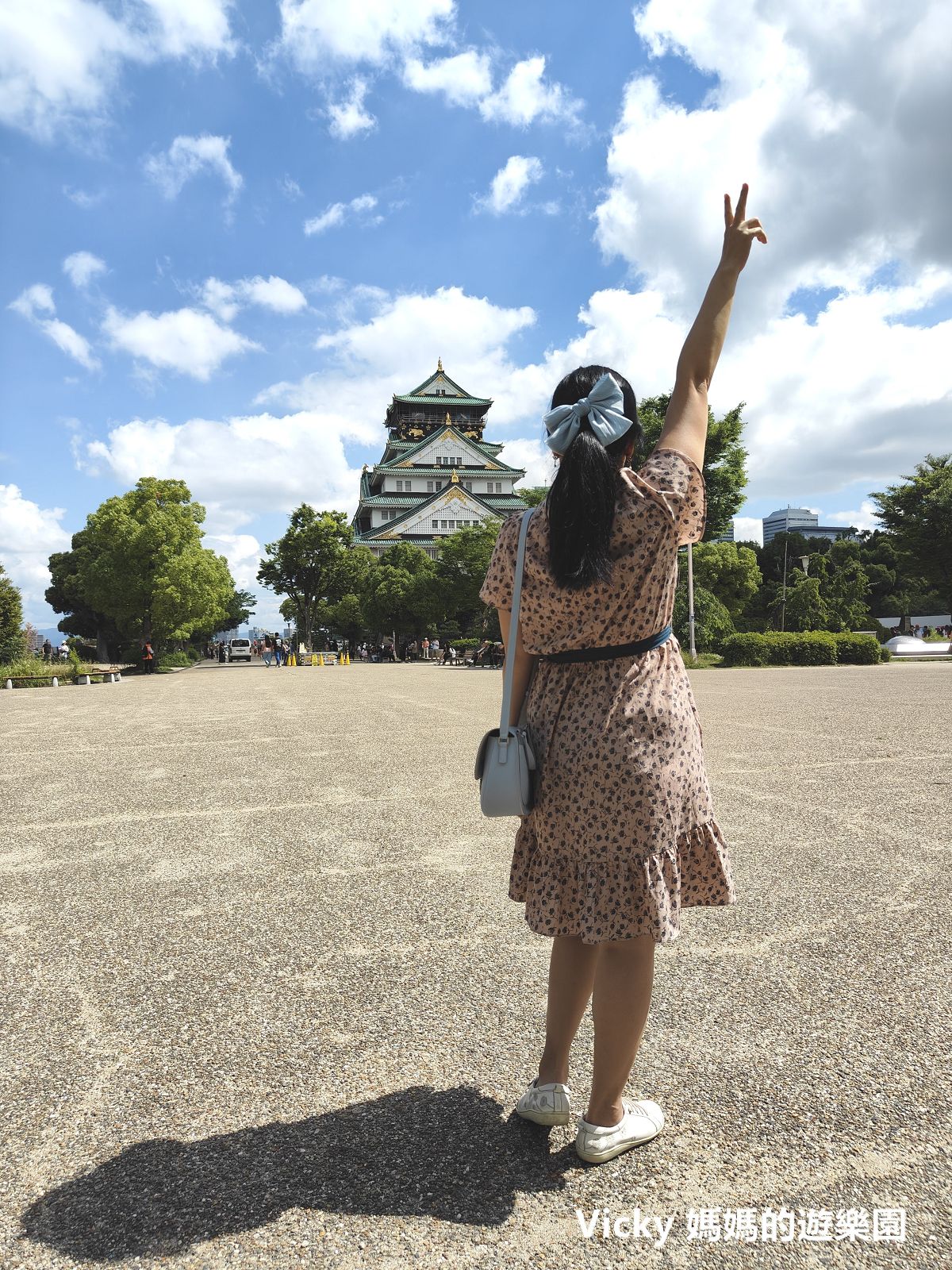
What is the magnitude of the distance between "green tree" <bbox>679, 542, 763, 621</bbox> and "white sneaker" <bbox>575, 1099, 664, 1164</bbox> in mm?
43065

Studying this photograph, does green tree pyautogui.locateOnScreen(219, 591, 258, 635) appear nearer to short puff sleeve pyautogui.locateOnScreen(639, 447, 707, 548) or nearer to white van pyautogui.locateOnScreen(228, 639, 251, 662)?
white van pyautogui.locateOnScreen(228, 639, 251, 662)

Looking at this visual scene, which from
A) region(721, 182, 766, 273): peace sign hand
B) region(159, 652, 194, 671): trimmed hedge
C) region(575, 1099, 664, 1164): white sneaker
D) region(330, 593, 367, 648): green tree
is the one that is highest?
region(330, 593, 367, 648): green tree

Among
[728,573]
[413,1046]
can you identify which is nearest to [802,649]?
[728,573]

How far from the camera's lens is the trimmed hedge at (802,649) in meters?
26.8

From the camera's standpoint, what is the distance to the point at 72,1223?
1733mm

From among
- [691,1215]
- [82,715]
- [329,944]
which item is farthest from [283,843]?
[82,715]

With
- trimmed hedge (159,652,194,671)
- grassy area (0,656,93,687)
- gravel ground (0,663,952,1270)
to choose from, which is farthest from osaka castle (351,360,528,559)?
gravel ground (0,663,952,1270)

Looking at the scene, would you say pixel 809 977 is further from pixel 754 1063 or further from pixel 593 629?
pixel 593 629

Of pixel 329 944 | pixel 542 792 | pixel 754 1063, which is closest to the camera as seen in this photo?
pixel 542 792

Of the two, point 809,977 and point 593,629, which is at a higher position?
point 593,629

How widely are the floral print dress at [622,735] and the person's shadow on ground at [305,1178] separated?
55 cm

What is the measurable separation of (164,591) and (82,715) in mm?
20554

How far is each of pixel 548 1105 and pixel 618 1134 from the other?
0.18m

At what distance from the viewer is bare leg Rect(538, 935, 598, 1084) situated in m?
1.94
